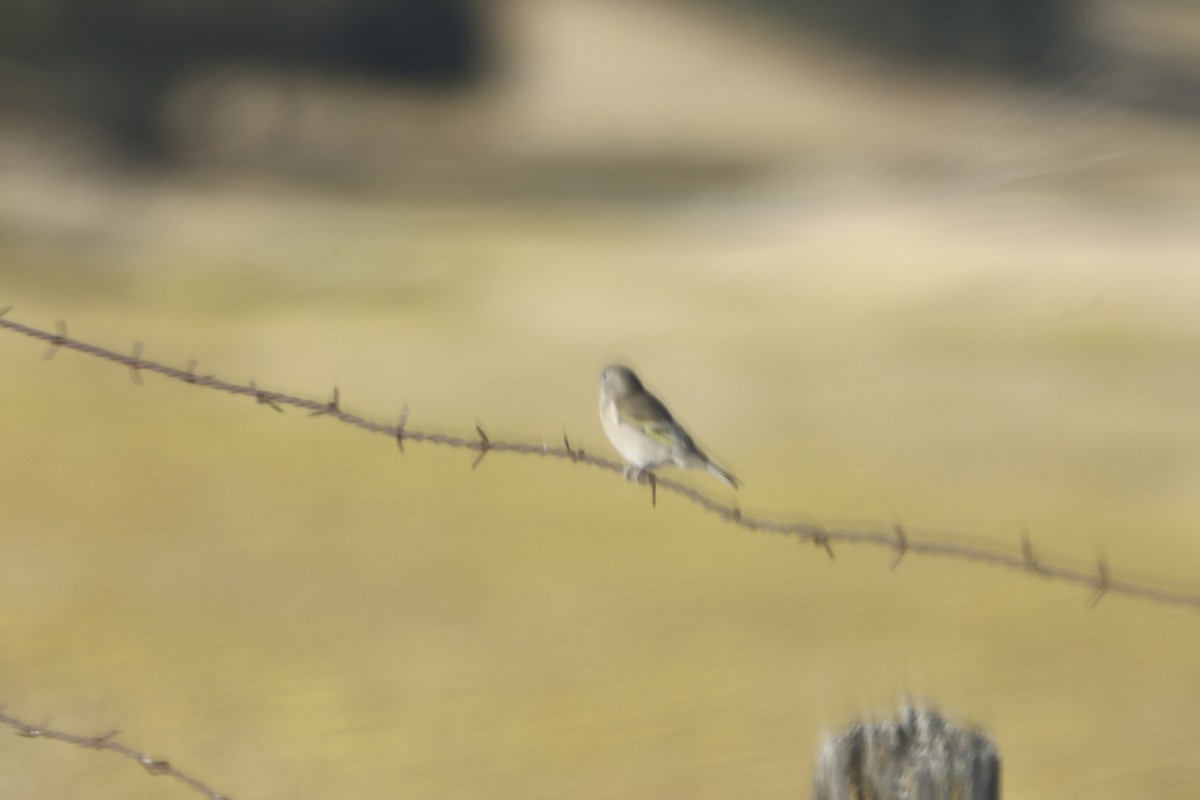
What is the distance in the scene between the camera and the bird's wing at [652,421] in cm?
254

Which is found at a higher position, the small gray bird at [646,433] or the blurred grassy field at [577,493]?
the blurred grassy field at [577,493]

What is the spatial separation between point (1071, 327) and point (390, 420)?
3545mm

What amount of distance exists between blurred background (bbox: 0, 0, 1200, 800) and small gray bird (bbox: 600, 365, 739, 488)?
44.8 inches

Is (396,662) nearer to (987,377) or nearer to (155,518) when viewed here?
(155,518)

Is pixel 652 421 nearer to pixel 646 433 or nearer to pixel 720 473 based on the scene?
pixel 646 433

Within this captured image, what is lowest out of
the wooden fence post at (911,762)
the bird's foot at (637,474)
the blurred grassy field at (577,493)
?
the wooden fence post at (911,762)

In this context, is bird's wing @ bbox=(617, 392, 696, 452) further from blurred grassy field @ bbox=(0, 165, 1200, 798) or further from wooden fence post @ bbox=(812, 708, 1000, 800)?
blurred grassy field @ bbox=(0, 165, 1200, 798)

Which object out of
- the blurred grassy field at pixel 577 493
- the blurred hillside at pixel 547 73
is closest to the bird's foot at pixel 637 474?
the blurred grassy field at pixel 577 493

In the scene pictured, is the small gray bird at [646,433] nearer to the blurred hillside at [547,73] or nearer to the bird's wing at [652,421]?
the bird's wing at [652,421]

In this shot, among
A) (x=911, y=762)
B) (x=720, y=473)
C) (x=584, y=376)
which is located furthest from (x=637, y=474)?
(x=584, y=376)

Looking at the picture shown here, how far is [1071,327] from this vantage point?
24.4ft

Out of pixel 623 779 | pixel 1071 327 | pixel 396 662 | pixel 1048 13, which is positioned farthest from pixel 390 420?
pixel 1048 13

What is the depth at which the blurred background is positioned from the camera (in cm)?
447

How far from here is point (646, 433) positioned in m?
2.56
